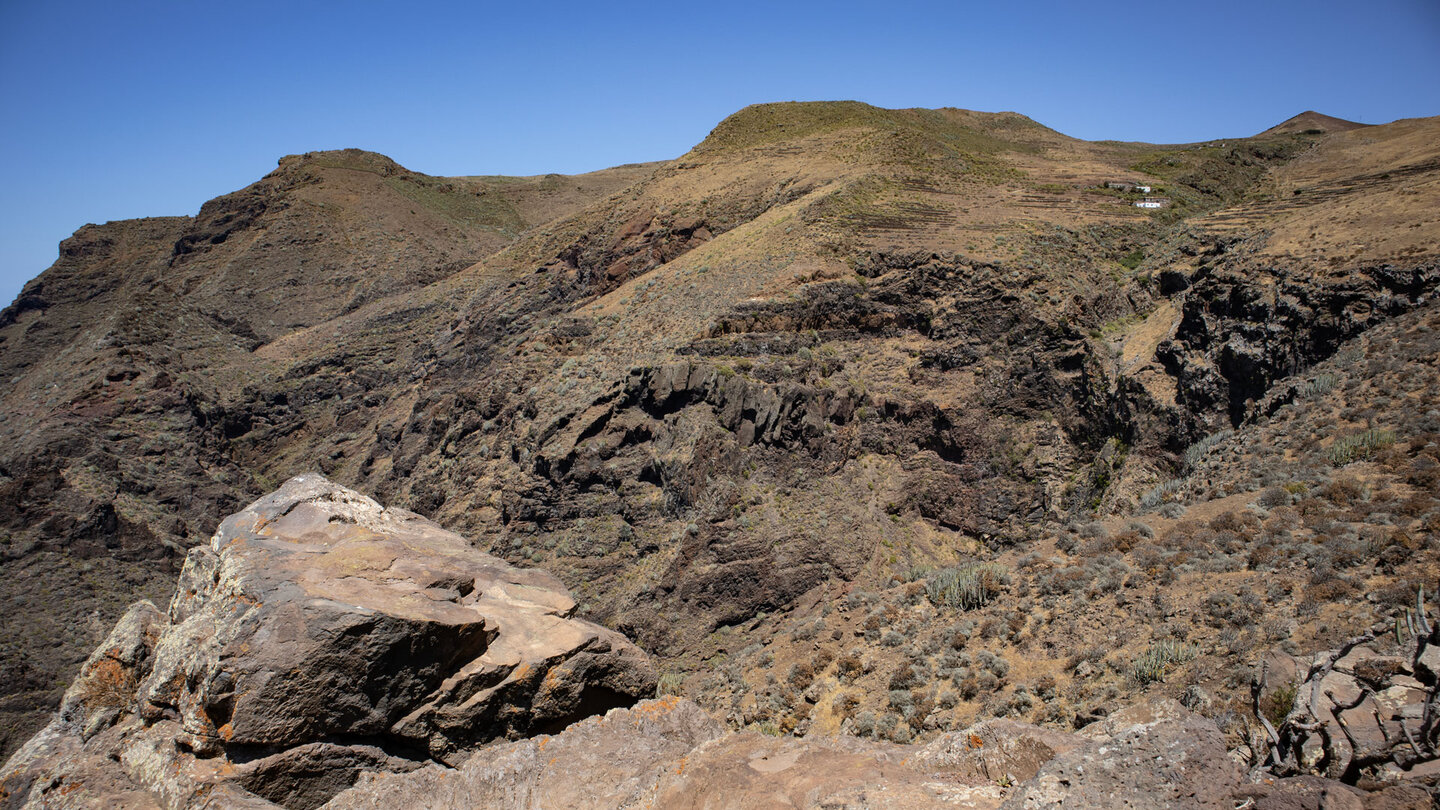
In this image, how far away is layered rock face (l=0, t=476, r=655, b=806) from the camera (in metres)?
6.95

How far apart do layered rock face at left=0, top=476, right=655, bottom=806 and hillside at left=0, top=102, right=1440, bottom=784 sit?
6.61 meters

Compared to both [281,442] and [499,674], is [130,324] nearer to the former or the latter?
[281,442]

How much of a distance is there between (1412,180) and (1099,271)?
1072cm

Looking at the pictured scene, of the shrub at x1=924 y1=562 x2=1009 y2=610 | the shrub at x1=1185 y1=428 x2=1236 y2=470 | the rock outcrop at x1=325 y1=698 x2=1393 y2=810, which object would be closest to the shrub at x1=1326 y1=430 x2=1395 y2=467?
the shrub at x1=1185 y1=428 x2=1236 y2=470

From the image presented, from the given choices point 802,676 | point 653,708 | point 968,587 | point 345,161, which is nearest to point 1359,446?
point 968,587

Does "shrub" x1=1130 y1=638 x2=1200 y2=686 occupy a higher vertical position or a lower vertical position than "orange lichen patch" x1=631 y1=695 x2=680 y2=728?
lower

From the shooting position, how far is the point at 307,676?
704 centimetres

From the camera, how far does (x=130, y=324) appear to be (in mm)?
52500

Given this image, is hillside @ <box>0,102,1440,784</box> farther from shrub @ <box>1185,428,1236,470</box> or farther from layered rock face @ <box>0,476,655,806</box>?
layered rock face @ <box>0,476,655,806</box>

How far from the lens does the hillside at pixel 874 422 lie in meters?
13.3

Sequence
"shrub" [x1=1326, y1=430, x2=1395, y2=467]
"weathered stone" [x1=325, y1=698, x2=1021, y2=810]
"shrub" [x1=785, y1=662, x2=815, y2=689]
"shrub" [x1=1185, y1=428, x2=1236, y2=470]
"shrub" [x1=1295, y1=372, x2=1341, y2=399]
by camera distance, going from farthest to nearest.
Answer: "shrub" [x1=1185, y1=428, x2=1236, y2=470] < "shrub" [x1=1295, y1=372, x2=1341, y2=399] < "shrub" [x1=785, y1=662, x2=815, y2=689] < "shrub" [x1=1326, y1=430, x2=1395, y2=467] < "weathered stone" [x1=325, y1=698, x2=1021, y2=810]

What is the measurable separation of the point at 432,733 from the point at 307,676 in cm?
141

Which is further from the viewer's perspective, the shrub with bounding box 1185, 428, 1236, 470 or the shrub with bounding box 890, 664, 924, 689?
the shrub with bounding box 1185, 428, 1236, 470

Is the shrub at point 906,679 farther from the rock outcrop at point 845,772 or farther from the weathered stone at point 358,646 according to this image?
the rock outcrop at point 845,772
